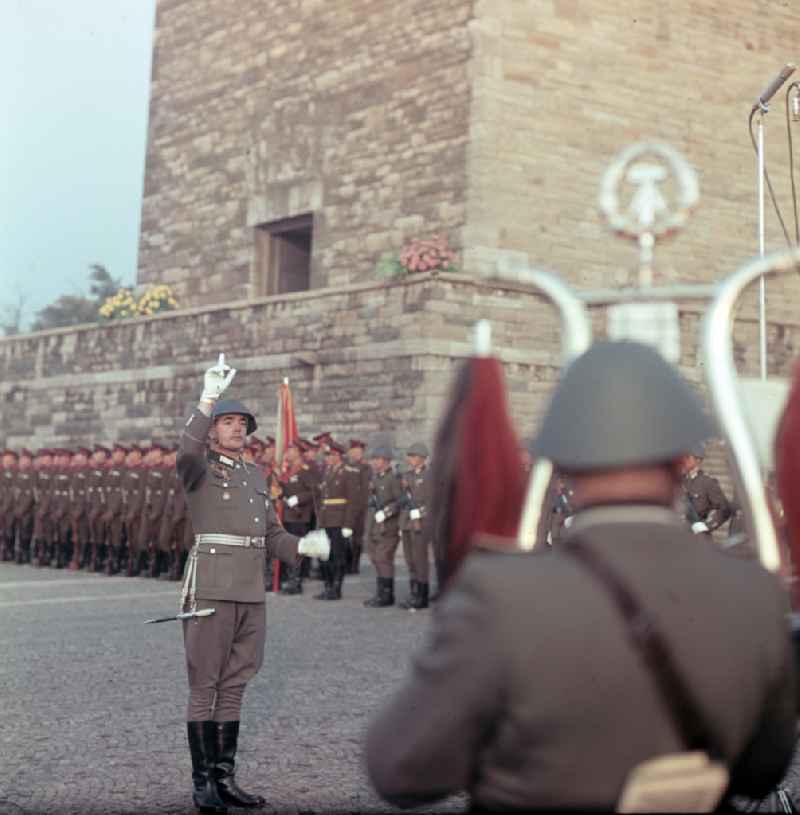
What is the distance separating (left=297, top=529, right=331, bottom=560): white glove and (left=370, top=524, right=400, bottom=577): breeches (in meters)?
8.30

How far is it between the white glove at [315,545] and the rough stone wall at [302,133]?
54.0 ft

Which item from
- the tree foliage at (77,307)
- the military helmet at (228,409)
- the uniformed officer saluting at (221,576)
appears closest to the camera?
the uniformed officer saluting at (221,576)

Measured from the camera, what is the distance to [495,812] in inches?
84.4

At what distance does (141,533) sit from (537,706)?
16.5 meters

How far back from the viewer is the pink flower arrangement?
21062 millimetres

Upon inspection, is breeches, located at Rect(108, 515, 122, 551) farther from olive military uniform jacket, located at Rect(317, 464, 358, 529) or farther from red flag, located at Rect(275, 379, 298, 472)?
olive military uniform jacket, located at Rect(317, 464, 358, 529)

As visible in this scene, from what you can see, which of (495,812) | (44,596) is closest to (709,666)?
(495,812)

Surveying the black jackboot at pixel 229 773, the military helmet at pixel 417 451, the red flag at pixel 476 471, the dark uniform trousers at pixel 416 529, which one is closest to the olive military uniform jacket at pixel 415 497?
the dark uniform trousers at pixel 416 529

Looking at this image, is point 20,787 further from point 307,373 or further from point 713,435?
point 307,373

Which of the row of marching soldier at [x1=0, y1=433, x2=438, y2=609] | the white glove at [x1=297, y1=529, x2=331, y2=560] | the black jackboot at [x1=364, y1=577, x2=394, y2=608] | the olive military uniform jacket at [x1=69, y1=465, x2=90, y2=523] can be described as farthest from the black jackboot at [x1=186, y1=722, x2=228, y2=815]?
the olive military uniform jacket at [x1=69, y1=465, x2=90, y2=523]

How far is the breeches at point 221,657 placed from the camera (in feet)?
19.0

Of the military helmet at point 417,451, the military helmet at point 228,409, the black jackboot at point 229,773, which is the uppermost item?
the military helmet at point 417,451

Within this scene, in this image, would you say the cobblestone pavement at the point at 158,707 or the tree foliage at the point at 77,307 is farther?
the tree foliage at the point at 77,307

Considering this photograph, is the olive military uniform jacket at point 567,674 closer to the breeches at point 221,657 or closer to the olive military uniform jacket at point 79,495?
the breeches at point 221,657
